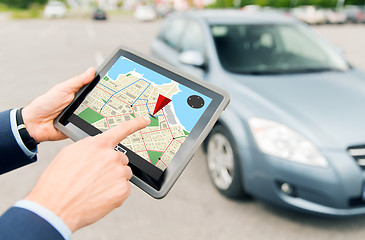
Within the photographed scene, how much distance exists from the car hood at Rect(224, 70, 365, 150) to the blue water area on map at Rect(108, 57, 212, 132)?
1.26 meters

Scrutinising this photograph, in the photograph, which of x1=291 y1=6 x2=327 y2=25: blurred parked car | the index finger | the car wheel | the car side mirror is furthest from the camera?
x1=291 y1=6 x2=327 y2=25: blurred parked car

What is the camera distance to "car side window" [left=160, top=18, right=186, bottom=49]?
165 inches

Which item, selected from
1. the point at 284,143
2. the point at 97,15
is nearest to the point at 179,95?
the point at 284,143

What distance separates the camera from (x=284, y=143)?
227 centimetres

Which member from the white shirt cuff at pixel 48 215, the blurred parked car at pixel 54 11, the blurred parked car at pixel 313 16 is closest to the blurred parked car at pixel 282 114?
the white shirt cuff at pixel 48 215

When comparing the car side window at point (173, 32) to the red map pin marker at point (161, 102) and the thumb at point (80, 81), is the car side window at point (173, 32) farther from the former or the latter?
the red map pin marker at point (161, 102)

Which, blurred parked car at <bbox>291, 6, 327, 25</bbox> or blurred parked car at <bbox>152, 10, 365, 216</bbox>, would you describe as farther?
blurred parked car at <bbox>291, 6, 327, 25</bbox>

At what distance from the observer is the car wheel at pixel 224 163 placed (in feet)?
8.46

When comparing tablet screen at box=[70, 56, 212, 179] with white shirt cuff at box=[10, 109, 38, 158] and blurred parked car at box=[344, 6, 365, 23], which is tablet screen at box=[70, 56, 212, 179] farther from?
blurred parked car at box=[344, 6, 365, 23]

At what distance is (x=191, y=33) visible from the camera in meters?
3.81

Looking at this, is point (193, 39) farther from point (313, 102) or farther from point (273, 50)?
point (313, 102)

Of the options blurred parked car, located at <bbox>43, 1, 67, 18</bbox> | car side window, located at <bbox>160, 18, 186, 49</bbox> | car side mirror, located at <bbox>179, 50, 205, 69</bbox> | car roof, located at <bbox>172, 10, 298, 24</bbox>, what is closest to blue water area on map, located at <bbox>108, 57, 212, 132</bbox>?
car side mirror, located at <bbox>179, 50, 205, 69</bbox>

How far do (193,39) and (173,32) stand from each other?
797mm

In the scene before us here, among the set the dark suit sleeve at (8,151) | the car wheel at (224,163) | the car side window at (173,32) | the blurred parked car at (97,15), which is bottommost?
the blurred parked car at (97,15)
